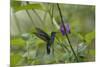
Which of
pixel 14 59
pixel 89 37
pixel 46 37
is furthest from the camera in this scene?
pixel 89 37

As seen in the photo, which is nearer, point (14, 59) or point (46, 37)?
point (14, 59)

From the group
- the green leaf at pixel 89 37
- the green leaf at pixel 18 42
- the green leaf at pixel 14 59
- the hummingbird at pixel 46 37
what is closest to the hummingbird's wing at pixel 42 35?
the hummingbird at pixel 46 37

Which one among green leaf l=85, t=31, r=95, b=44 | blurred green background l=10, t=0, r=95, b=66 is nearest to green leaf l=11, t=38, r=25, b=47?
blurred green background l=10, t=0, r=95, b=66

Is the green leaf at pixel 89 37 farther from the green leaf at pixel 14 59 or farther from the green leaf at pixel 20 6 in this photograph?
the green leaf at pixel 14 59

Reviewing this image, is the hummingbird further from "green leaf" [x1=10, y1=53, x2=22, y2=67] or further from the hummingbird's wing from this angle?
"green leaf" [x1=10, y1=53, x2=22, y2=67]

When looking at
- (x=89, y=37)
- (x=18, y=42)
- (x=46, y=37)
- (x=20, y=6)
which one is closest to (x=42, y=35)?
(x=46, y=37)

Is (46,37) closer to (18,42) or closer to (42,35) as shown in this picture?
(42,35)

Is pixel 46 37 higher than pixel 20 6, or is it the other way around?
pixel 20 6
